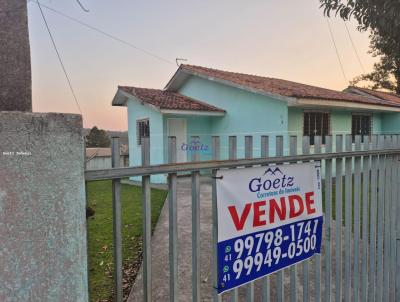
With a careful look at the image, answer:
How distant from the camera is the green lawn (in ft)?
11.6

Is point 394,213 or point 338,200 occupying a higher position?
point 338,200

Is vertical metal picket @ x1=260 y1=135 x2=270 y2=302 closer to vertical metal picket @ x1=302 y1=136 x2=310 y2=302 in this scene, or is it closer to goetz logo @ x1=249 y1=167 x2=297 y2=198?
goetz logo @ x1=249 y1=167 x2=297 y2=198

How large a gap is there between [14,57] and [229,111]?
12.1m

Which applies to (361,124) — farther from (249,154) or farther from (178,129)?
(249,154)

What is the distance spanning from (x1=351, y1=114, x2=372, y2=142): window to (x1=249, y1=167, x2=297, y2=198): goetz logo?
13875 mm

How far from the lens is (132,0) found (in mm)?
8523

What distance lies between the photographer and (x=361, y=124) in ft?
48.6

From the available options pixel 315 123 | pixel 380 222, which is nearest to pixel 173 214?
pixel 380 222

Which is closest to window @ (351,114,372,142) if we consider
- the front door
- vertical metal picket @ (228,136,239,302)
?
the front door

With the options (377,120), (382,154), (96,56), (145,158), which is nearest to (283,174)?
(145,158)

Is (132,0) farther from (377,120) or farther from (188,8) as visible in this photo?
(377,120)

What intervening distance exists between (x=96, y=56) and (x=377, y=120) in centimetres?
1401

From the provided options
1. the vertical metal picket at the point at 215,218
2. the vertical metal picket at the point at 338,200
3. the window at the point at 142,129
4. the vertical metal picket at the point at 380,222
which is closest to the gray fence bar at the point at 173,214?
the vertical metal picket at the point at 215,218

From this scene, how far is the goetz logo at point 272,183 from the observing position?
1.76 m
